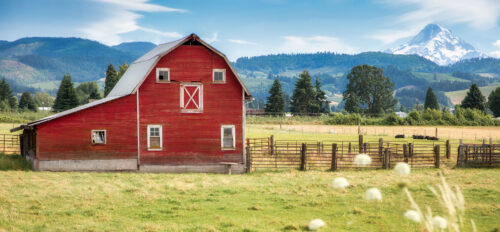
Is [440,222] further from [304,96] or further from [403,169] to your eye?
[304,96]

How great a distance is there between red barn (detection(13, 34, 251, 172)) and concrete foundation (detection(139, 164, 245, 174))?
0.06 metres

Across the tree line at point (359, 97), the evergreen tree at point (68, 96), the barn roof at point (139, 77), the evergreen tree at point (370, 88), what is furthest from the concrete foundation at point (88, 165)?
the evergreen tree at point (370, 88)

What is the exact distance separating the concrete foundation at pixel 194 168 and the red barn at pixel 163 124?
6cm

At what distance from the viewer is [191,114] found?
90.3ft

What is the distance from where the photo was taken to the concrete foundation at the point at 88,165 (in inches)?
1000

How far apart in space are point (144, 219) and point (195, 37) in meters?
15.8

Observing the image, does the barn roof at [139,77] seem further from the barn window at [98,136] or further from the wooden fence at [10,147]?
the wooden fence at [10,147]

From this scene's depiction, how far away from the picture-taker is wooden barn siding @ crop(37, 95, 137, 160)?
25.5m

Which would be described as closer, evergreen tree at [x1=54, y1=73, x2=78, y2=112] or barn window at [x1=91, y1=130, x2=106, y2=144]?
barn window at [x1=91, y1=130, x2=106, y2=144]

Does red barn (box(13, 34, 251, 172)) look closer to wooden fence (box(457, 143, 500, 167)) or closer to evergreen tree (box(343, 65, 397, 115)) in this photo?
wooden fence (box(457, 143, 500, 167))

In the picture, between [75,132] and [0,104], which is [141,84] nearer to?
[75,132]

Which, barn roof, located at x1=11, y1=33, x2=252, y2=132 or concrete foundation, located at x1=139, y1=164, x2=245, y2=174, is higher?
barn roof, located at x1=11, y1=33, x2=252, y2=132

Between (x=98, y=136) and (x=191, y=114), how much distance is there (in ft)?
17.7

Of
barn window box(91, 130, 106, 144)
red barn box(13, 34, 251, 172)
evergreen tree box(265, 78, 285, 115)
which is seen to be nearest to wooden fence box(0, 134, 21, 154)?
red barn box(13, 34, 251, 172)
